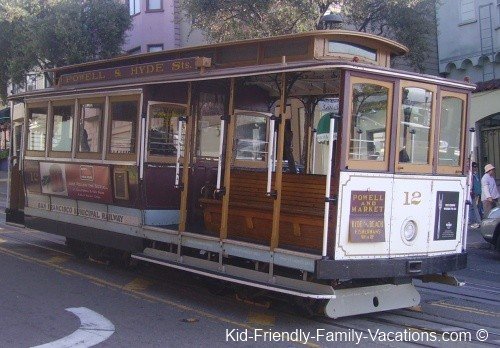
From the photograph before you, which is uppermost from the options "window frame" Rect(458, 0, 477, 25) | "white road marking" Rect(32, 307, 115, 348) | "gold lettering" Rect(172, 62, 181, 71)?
"window frame" Rect(458, 0, 477, 25)

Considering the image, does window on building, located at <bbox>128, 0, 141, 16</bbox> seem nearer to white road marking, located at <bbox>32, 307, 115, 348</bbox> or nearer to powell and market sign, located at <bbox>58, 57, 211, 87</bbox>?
powell and market sign, located at <bbox>58, 57, 211, 87</bbox>

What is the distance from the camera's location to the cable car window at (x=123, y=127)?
9.93 m

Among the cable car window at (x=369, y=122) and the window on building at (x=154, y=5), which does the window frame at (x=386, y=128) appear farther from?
the window on building at (x=154, y=5)

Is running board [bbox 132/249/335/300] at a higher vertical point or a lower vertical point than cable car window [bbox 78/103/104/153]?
lower

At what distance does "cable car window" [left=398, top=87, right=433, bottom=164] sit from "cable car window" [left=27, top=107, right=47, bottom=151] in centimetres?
656

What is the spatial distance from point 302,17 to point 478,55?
6.95 meters

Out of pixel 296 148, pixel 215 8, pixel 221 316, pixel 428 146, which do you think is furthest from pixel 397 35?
pixel 221 316

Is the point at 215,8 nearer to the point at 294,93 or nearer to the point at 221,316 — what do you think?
the point at 294,93

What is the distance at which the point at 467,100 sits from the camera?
8.53m

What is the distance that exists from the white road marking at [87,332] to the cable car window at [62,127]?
370 cm

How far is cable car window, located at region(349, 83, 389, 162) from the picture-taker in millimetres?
7477

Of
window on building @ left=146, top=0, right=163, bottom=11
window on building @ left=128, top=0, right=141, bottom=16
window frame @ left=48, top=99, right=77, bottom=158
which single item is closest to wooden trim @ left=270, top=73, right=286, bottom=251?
window frame @ left=48, top=99, right=77, bottom=158

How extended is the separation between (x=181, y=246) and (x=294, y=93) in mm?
2622

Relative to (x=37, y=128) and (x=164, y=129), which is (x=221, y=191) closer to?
(x=164, y=129)
